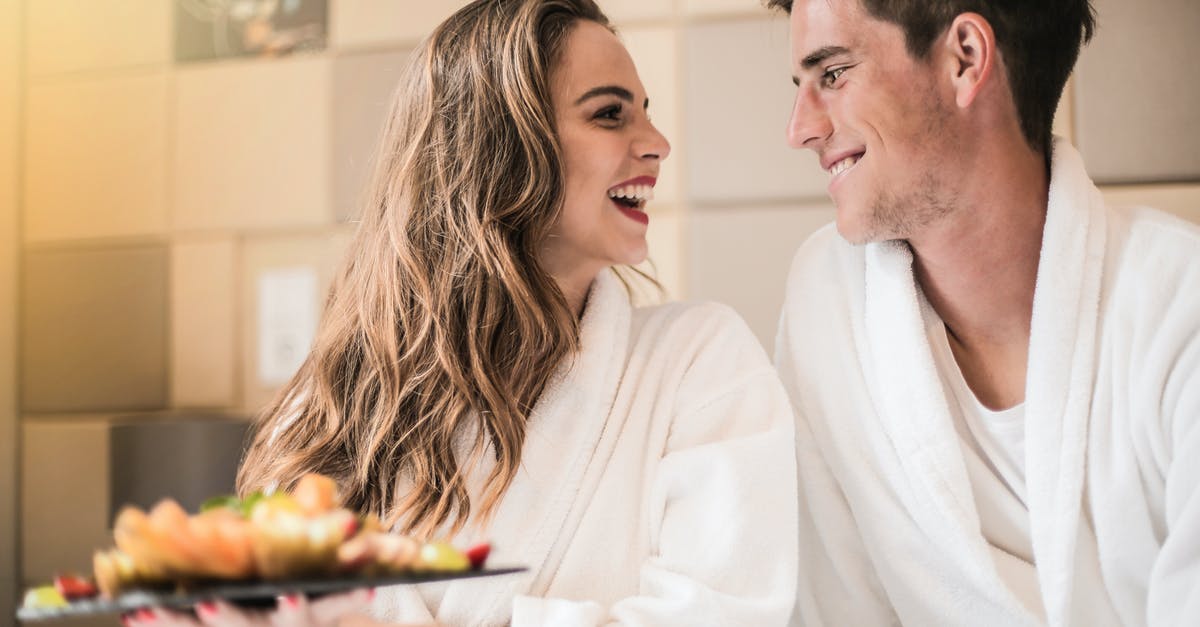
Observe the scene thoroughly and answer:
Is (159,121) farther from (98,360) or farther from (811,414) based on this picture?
(811,414)

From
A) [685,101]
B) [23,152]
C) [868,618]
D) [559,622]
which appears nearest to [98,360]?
[23,152]

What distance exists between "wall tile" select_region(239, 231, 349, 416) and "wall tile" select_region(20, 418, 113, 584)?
1.33 ft

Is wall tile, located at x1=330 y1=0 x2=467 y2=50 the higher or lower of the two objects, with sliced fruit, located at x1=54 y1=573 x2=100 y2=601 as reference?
higher

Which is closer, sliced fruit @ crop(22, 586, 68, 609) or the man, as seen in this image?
sliced fruit @ crop(22, 586, 68, 609)

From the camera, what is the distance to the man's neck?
1721 mm

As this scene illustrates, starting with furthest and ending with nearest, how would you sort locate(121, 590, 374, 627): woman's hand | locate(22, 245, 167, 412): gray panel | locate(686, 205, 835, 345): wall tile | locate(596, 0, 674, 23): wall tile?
locate(22, 245, 167, 412): gray panel → locate(596, 0, 674, 23): wall tile → locate(686, 205, 835, 345): wall tile → locate(121, 590, 374, 627): woman's hand

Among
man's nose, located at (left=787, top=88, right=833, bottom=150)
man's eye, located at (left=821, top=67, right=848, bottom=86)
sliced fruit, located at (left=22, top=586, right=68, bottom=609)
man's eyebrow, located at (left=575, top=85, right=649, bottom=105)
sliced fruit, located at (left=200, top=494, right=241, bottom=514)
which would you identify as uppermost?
man's eye, located at (left=821, top=67, right=848, bottom=86)

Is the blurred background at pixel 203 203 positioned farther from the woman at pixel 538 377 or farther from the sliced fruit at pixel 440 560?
the sliced fruit at pixel 440 560

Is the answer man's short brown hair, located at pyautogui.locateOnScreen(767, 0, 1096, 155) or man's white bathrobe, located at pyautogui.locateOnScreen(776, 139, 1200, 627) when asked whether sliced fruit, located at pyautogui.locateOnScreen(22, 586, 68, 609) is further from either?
man's short brown hair, located at pyautogui.locateOnScreen(767, 0, 1096, 155)

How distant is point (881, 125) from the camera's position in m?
1.69

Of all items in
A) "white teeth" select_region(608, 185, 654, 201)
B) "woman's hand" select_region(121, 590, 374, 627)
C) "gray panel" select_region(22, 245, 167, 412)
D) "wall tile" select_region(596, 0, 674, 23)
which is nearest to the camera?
"woman's hand" select_region(121, 590, 374, 627)

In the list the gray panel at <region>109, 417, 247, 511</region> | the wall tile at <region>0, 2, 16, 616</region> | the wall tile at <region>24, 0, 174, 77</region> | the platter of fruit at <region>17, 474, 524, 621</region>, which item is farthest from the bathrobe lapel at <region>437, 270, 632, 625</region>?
the wall tile at <region>0, 2, 16, 616</region>

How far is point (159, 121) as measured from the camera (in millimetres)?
2748

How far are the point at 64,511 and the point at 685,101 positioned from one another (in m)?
1.86
